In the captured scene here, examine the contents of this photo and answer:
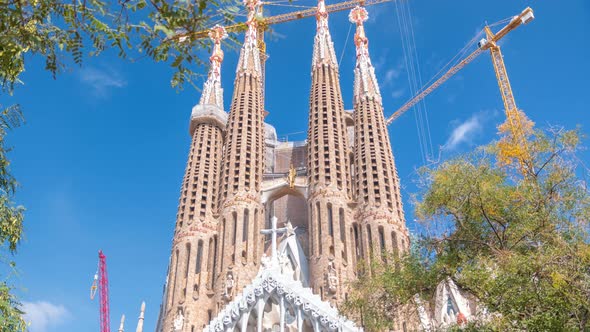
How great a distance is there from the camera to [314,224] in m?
26.2

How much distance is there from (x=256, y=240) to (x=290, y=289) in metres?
6.04

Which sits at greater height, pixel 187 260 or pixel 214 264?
pixel 187 260

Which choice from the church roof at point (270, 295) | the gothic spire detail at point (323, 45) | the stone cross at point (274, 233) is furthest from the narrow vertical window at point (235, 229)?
the gothic spire detail at point (323, 45)

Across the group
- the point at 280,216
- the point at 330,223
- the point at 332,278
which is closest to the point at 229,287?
the point at 332,278

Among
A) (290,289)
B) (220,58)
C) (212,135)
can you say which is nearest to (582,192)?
(290,289)

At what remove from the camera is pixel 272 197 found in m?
30.2

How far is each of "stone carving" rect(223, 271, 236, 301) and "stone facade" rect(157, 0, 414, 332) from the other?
46 millimetres

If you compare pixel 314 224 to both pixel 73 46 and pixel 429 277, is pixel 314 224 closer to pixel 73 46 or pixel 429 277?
pixel 429 277

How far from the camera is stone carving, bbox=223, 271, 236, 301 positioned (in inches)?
932

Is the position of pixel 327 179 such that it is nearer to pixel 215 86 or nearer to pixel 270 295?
pixel 270 295

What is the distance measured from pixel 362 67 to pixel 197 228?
13127 millimetres

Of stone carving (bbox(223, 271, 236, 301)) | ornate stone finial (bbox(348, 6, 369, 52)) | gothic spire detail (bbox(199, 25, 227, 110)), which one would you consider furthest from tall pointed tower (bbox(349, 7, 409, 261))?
gothic spire detail (bbox(199, 25, 227, 110))

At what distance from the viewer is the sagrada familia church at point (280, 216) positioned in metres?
21.1

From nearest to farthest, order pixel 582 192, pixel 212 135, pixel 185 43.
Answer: pixel 185 43, pixel 582 192, pixel 212 135
